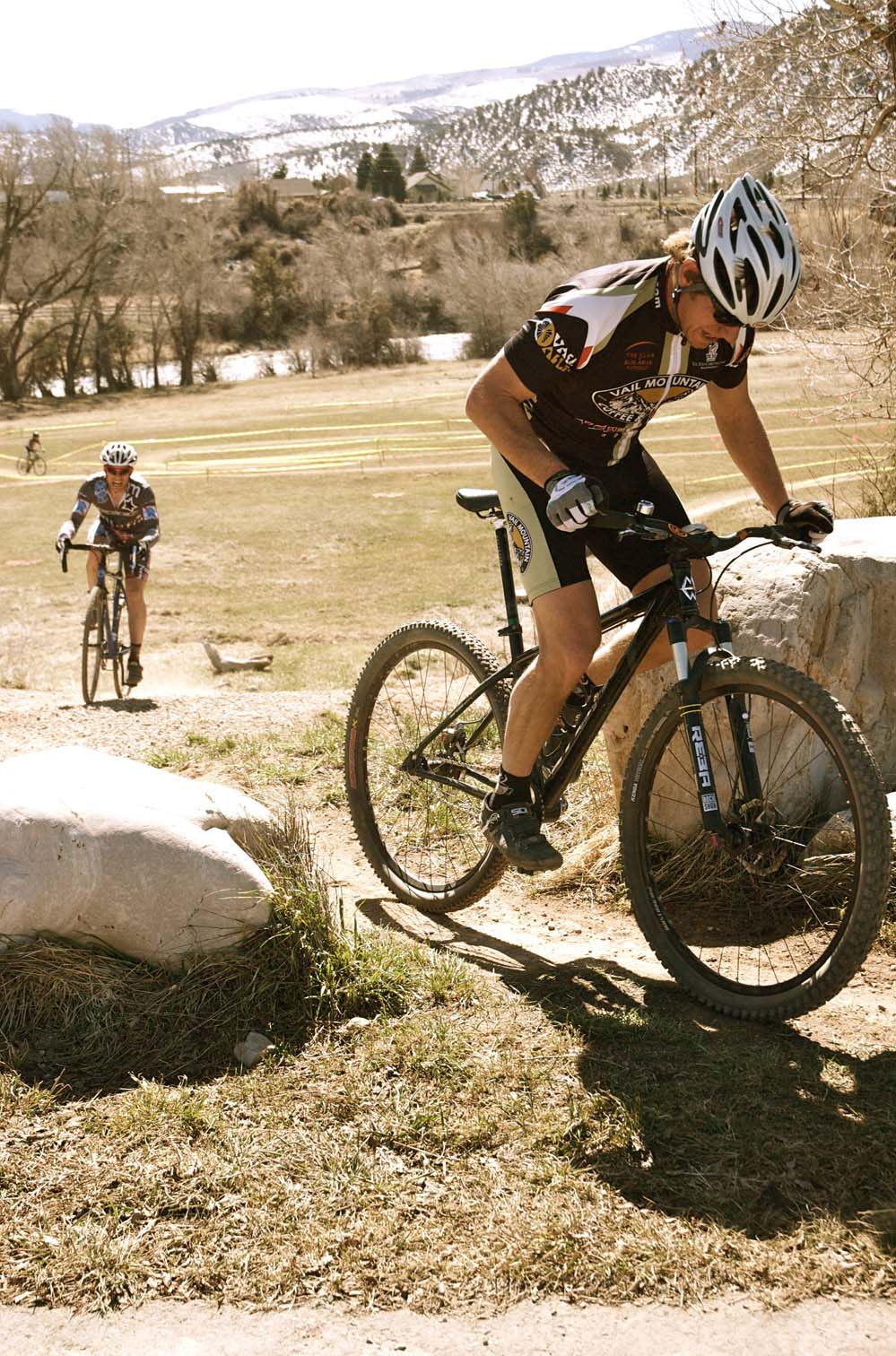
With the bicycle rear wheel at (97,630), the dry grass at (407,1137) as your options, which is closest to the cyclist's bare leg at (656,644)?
the dry grass at (407,1137)

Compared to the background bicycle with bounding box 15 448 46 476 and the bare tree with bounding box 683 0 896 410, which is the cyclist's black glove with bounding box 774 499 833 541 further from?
the background bicycle with bounding box 15 448 46 476

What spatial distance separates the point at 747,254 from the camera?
3.32m

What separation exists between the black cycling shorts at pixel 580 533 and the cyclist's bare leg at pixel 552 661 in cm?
5

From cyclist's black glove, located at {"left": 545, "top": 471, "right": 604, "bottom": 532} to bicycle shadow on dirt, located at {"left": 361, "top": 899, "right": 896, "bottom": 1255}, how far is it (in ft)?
4.44

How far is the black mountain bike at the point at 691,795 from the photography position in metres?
3.38

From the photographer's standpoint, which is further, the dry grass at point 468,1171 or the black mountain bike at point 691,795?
the black mountain bike at point 691,795

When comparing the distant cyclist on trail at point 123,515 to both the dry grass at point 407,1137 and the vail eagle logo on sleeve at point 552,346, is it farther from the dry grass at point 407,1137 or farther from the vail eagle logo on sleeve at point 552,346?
the vail eagle logo on sleeve at point 552,346

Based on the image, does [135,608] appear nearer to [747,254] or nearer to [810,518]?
[810,518]

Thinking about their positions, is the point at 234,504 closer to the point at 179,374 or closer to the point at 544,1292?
the point at 544,1292

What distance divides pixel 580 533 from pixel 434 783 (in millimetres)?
1329

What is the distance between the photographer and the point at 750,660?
347 centimetres

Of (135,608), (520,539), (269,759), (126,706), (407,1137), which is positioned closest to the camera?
(407,1137)

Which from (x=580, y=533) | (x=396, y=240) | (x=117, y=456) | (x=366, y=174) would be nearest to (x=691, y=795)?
(x=580, y=533)

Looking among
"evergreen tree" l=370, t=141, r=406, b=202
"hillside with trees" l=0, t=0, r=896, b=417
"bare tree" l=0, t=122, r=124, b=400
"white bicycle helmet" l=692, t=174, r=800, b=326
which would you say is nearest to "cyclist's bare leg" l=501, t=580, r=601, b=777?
"white bicycle helmet" l=692, t=174, r=800, b=326
